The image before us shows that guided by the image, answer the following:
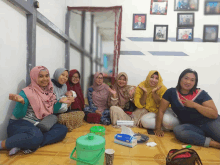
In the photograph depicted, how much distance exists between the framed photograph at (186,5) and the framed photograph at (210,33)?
0.41 meters

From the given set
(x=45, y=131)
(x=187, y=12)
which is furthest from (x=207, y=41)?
(x=45, y=131)

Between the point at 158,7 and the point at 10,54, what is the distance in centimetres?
257

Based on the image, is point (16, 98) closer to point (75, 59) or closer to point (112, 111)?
point (112, 111)

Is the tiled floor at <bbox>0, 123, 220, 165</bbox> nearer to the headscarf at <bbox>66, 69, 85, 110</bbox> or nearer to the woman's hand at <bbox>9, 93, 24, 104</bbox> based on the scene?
the woman's hand at <bbox>9, 93, 24, 104</bbox>

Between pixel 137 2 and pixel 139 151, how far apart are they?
8.52ft

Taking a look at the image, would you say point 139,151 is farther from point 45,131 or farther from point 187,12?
point 187,12

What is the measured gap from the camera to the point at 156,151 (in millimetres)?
1469

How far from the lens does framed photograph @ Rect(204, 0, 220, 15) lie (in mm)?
2722

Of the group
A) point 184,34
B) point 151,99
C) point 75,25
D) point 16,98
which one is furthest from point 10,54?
point 184,34

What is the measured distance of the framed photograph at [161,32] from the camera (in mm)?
2824

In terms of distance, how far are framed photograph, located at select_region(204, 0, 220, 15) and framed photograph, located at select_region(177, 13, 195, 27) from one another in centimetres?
27

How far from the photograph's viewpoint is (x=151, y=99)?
228 centimetres

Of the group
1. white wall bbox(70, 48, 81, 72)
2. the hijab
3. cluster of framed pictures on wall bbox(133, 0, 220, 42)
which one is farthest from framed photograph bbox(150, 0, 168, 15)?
the hijab

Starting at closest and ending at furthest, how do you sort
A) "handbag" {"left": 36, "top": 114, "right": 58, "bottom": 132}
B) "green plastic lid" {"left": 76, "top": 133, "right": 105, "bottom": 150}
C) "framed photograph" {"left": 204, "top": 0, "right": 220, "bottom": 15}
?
1. "green plastic lid" {"left": 76, "top": 133, "right": 105, "bottom": 150}
2. "handbag" {"left": 36, "top": 114, "right": 58, "bottom": 132}
3. "framed photograph" {"left": 204, "top": 0, "right": 220, "bottom": 15}
